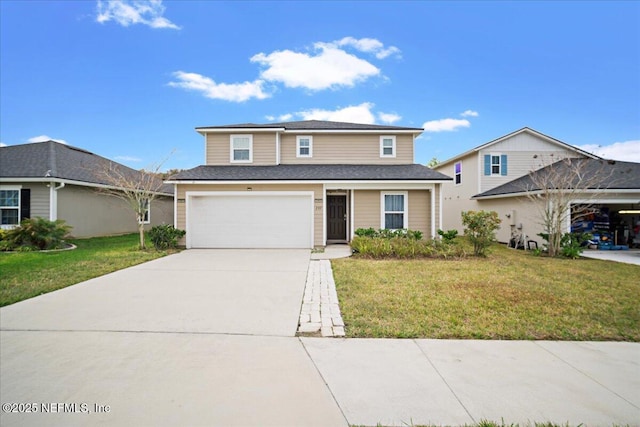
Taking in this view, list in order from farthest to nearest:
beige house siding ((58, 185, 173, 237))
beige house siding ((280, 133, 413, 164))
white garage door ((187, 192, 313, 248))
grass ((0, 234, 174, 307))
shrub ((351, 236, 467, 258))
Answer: beige house siding ((280, 133, 413, 164))
beige house siding ((58, 185, 173, 237))
white garage door ((187, 192, 313, 248))
shrub ((351, 236, 467, 258))
grass ((0, 234, 174, 307))

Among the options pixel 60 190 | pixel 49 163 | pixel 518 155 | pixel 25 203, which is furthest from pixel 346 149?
pixel 25 203

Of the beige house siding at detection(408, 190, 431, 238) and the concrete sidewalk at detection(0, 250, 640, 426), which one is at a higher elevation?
the beige house siding at detection(408, 190, 431, 238)

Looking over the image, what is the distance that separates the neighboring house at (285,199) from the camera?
41.4 ft

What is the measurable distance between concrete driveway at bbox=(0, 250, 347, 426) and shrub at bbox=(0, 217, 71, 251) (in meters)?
7.53

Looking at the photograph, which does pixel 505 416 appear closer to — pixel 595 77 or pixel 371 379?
pixel 371 379

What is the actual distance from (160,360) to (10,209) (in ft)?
51.6

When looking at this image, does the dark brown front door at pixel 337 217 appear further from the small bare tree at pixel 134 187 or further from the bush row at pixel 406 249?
the small bare tree at pixel 134 187

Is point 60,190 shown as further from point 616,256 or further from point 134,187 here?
point 616,256

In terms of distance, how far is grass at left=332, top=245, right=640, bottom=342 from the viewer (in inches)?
159

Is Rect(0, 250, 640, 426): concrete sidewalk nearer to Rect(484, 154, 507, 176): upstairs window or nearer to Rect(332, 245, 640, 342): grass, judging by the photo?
Rect(332, 245, 640, 342): grass

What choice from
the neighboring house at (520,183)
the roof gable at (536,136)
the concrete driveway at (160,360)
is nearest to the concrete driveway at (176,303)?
the concrete driveway at (160,360)

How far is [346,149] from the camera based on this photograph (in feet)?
49.0

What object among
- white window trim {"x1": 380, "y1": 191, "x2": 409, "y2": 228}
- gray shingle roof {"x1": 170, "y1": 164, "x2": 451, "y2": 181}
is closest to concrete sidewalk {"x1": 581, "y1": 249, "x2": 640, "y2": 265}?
gray shingle roof {"x1": 170, "y1": 164, "x2": 451, "y2": 181}

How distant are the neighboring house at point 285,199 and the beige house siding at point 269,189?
0.04m
